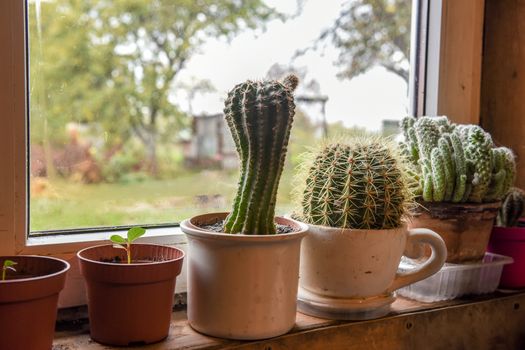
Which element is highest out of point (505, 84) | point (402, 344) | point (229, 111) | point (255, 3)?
point (255, 3)

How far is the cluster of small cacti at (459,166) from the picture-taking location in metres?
1.01

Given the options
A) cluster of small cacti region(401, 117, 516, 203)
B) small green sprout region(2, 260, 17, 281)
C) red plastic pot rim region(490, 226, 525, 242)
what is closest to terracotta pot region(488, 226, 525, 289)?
red plastic pot rim region(490, 226, 525, 242)

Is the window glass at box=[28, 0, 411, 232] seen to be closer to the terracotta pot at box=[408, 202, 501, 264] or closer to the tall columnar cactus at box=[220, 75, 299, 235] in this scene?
the tall columnar cactus at box=[220, 75, 299, 235]

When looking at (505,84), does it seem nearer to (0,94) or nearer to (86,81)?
(86,81)

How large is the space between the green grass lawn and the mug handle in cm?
29

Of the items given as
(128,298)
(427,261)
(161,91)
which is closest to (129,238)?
(128,298)

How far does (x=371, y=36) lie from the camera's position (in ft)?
4.19

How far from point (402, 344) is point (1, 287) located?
2.26ft

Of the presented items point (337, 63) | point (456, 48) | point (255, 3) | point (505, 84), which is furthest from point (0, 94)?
point (505, 84)

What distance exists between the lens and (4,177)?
83 centimetres

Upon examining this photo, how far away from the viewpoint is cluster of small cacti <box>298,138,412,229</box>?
0.89m

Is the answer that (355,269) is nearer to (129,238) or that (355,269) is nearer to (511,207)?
(129,238)

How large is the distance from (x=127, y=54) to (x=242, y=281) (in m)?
0.47

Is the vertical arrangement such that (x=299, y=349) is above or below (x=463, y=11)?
below
